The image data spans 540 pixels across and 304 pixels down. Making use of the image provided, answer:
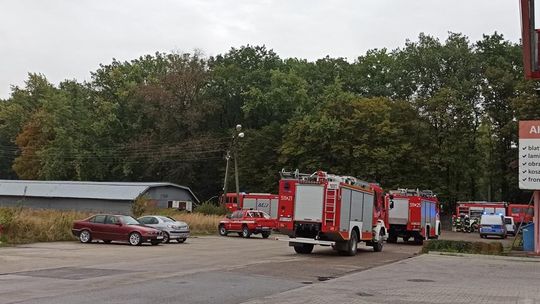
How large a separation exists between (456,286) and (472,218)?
53.6 metres

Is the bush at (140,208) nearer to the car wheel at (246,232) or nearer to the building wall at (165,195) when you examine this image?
the car wheel at (246,232)

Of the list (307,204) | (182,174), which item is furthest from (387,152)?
(307,204)

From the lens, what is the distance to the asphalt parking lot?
12.1 m

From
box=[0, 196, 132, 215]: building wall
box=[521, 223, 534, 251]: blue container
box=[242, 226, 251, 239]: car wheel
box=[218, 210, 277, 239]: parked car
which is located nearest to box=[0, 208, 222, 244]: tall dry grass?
box=[218, 210, 277, 239]: parked car

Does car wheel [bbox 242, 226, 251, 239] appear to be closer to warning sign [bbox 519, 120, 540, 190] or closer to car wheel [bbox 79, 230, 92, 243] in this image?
car wheel [bbox 79, 230, 92, 243]

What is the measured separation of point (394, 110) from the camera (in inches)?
2751

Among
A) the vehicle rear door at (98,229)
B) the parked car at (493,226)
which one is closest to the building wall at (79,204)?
the vehicle rear door at (98,229)

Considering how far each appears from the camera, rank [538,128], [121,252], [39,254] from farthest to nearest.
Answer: [538,128] → [121,252] → [39,254]

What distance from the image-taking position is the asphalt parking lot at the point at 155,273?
39.5ft

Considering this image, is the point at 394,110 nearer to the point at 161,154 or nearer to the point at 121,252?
the point at 161,154

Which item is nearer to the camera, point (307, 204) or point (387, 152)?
point (307, 204)

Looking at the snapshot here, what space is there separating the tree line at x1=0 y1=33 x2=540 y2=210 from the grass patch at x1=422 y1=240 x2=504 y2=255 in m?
35.6

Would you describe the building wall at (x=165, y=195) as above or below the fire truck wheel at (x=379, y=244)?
above

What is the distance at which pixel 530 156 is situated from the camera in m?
26.4
